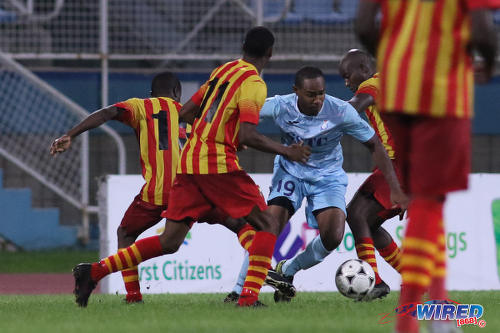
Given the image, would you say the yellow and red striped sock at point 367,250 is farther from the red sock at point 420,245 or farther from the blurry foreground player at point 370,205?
the red sock at point 420,245

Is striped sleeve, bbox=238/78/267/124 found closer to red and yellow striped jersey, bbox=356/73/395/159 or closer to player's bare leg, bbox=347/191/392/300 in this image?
red and yellow striped jersey, bbox=356/73/395/159

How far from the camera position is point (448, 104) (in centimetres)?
390

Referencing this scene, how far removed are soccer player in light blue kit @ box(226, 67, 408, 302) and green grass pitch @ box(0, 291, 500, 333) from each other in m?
0.57

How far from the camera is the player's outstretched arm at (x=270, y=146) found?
5.88m

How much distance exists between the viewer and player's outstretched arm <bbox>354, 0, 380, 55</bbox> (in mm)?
4121

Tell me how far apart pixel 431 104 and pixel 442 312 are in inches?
43.6

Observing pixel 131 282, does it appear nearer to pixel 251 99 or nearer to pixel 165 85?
pixel 165 85

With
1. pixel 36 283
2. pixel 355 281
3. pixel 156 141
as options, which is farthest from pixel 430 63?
pixel 36 283

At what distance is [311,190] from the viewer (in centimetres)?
714

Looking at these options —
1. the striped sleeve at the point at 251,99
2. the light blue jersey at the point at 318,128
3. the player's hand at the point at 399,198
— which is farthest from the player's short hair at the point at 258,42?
the player's hand at the point at 399,198

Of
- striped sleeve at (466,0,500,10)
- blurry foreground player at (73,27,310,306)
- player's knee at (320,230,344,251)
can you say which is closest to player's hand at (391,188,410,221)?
player's knee at (320,230,344,251)

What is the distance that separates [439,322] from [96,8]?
35.0 feet

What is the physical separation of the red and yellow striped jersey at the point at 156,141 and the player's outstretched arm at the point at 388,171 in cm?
148

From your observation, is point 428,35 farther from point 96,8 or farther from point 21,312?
point 96,8
